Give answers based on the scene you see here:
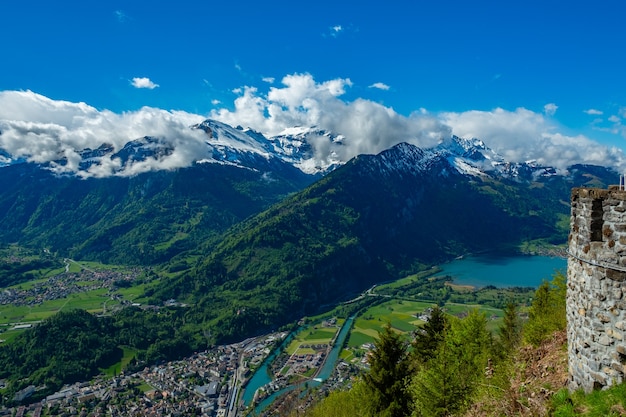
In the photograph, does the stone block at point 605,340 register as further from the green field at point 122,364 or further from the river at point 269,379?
the green field at point 122,364

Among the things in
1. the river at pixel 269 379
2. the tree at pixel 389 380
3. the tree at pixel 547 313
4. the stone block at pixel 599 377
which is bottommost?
the river at pixel 269 379

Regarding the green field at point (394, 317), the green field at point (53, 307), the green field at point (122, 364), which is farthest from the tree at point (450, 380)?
the green field at point (53, 307)

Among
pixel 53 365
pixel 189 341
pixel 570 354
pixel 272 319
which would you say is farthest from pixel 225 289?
pixel 570 354

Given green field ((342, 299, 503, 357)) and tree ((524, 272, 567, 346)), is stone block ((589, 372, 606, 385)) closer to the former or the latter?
tree ((524, 272, 567, 346))

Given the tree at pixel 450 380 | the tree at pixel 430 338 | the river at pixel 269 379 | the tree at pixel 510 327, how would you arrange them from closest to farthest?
the tree at pixel 450 380, the tree at pixel 430 338, the tree at pixel 510 327, the river at pixel 269 379

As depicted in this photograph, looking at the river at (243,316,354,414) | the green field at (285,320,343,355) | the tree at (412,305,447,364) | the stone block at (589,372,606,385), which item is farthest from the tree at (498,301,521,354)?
the green field at (285,320,343,355)

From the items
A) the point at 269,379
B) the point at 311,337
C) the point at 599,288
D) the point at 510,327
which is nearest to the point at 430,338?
the point at 510,327
